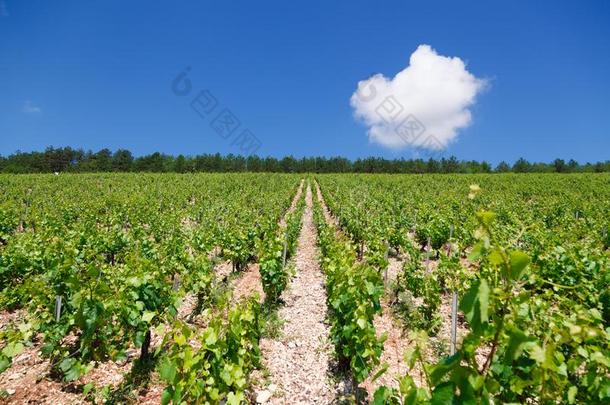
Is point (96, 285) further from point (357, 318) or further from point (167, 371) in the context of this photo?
point (357, 318)

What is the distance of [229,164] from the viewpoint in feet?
301

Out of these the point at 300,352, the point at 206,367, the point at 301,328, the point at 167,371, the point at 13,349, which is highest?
the point at 13,349

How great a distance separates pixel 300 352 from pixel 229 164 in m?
89.5

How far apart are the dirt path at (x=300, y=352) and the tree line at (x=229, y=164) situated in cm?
8190

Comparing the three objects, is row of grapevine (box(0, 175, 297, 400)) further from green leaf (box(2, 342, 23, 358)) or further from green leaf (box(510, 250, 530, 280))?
green leaf (box(510, 250, 530, 280))

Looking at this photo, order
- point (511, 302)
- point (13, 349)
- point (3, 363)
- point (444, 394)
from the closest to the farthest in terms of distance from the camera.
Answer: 1. point (444, 394)
2. point (511, 302)
3. point (13, 349)
4. point (3, 363)

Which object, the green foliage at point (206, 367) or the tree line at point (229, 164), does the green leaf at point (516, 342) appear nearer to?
the green foliage at point (206, 367)

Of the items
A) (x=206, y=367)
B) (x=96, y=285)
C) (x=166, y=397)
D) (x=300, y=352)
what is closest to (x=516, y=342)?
(x=206, y=367)

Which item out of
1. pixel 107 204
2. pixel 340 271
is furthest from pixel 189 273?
pixel 107 204

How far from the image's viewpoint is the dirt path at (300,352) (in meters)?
4.84

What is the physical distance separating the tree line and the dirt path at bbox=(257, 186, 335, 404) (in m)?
81.9

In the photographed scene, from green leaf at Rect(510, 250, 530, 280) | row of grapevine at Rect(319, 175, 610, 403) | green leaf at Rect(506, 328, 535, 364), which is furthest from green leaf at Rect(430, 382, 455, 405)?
green leaf at Rect(510, 250, 530, 280)

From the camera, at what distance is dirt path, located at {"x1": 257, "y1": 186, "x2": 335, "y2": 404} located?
4844mm

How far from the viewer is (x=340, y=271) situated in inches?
244
